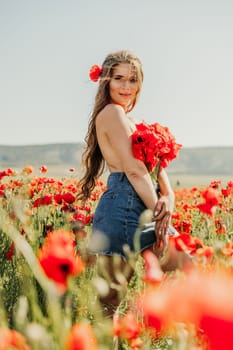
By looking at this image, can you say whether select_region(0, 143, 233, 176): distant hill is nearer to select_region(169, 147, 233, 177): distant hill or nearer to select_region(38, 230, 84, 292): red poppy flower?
select_region(169, 147, 233, 177): distant hill

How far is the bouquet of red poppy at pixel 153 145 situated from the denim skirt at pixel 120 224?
146 mm

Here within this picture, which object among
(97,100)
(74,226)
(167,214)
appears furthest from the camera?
(74,226)

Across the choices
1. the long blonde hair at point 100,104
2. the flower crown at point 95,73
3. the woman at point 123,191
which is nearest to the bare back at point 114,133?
the woman at point 123,191

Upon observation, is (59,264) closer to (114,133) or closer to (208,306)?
(208,306)

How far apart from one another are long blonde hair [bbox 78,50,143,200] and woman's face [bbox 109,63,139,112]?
0.08 ft

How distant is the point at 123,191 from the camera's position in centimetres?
263

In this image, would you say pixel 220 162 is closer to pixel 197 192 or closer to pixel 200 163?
pixel 200 163

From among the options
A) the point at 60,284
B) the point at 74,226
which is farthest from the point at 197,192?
the point at 60,284

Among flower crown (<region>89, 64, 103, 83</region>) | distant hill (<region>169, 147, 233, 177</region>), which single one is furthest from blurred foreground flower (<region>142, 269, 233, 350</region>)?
distant hill (<region>169, 147, 233, 177</region>)

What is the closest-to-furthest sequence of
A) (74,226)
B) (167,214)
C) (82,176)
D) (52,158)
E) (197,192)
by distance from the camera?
(167,214) < (82,176) < (74,226) < (197,192) < (52,158)

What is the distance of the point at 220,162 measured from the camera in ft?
482

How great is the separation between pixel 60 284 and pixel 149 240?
1.47 m

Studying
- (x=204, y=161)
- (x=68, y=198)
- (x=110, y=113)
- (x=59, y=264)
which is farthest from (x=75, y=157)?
(x=59, y=264)

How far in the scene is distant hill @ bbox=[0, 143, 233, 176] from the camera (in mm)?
136750
